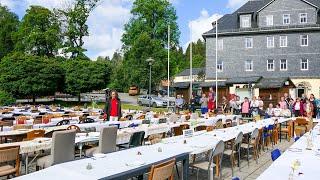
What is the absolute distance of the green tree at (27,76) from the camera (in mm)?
40625

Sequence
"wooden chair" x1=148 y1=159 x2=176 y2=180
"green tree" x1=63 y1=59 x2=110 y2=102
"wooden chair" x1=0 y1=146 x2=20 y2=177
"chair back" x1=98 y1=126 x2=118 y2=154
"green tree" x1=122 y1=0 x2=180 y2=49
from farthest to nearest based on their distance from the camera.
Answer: "green tree" x1=122 y1=0 x2=180 y2=49 < "green tree" x1=63 y1=59 x2=110 y2=102 < "chair back" x1=98 y1=126 x2=118 y2=154 < "wooden chair" x1=0 y1=146 x2=20 y2=177 < "wooden chair" x1=148 y1=159 x2=176 y2=180

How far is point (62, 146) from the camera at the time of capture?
713cm

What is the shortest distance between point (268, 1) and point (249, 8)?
2.73 m

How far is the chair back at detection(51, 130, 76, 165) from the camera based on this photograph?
7012 millimetres

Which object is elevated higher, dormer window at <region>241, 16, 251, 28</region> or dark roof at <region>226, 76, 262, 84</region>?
dormer window at <region>241, 16, 251, 28</region>

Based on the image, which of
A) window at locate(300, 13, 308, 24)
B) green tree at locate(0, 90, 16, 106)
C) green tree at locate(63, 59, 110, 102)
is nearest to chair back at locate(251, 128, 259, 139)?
green tree at locate(0, 90, 16, 106)

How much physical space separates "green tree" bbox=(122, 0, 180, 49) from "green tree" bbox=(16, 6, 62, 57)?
392 inches

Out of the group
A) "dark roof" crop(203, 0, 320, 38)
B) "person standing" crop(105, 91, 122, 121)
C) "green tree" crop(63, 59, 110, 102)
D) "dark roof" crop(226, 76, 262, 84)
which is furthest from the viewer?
"dark roof" crop(203, 0, 320, 38)

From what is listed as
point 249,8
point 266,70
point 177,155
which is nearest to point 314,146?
point 177,155

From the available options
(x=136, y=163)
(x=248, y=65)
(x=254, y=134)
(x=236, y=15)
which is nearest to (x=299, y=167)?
(x=136, y=163)

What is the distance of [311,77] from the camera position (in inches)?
1625

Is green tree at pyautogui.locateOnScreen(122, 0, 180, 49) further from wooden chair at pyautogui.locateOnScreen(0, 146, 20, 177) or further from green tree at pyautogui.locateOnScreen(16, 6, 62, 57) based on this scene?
wooden chair at pyautogui.locateOnScreen(0, 146, 20, 177)

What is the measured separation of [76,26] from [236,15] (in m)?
20.6

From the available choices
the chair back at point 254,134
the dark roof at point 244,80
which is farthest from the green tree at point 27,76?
the chair back at point 254,134
